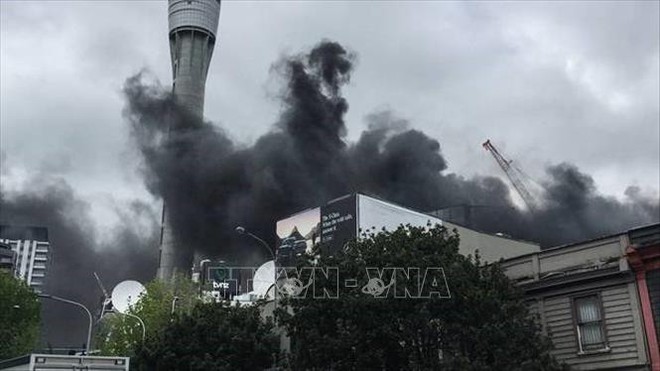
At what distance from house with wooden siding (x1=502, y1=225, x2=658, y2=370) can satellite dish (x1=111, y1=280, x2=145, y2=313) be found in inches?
1500

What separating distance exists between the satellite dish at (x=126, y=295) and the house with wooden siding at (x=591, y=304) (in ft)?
125

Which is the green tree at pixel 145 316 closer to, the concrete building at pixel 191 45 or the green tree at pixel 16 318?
the green tree at pixel 16 318

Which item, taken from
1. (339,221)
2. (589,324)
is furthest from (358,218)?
(589,324)

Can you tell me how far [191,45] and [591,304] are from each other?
13017 cm

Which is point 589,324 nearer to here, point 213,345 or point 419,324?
point 419,324

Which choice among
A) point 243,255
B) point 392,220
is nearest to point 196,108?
point 243,255

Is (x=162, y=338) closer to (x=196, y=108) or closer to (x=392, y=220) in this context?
(x=392, y=220)

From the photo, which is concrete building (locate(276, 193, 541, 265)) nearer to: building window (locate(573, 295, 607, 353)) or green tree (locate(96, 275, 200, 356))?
green tree (locate(96, 275, 200, 356))

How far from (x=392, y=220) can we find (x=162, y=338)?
19.8 metres

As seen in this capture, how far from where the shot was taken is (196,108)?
13662 centimetres

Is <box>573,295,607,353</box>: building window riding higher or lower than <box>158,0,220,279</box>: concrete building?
lower

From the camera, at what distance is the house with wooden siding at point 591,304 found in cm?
2370

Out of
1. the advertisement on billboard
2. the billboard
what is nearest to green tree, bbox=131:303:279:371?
the billboard

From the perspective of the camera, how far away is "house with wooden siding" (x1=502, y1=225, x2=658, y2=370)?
2370 centimetres
